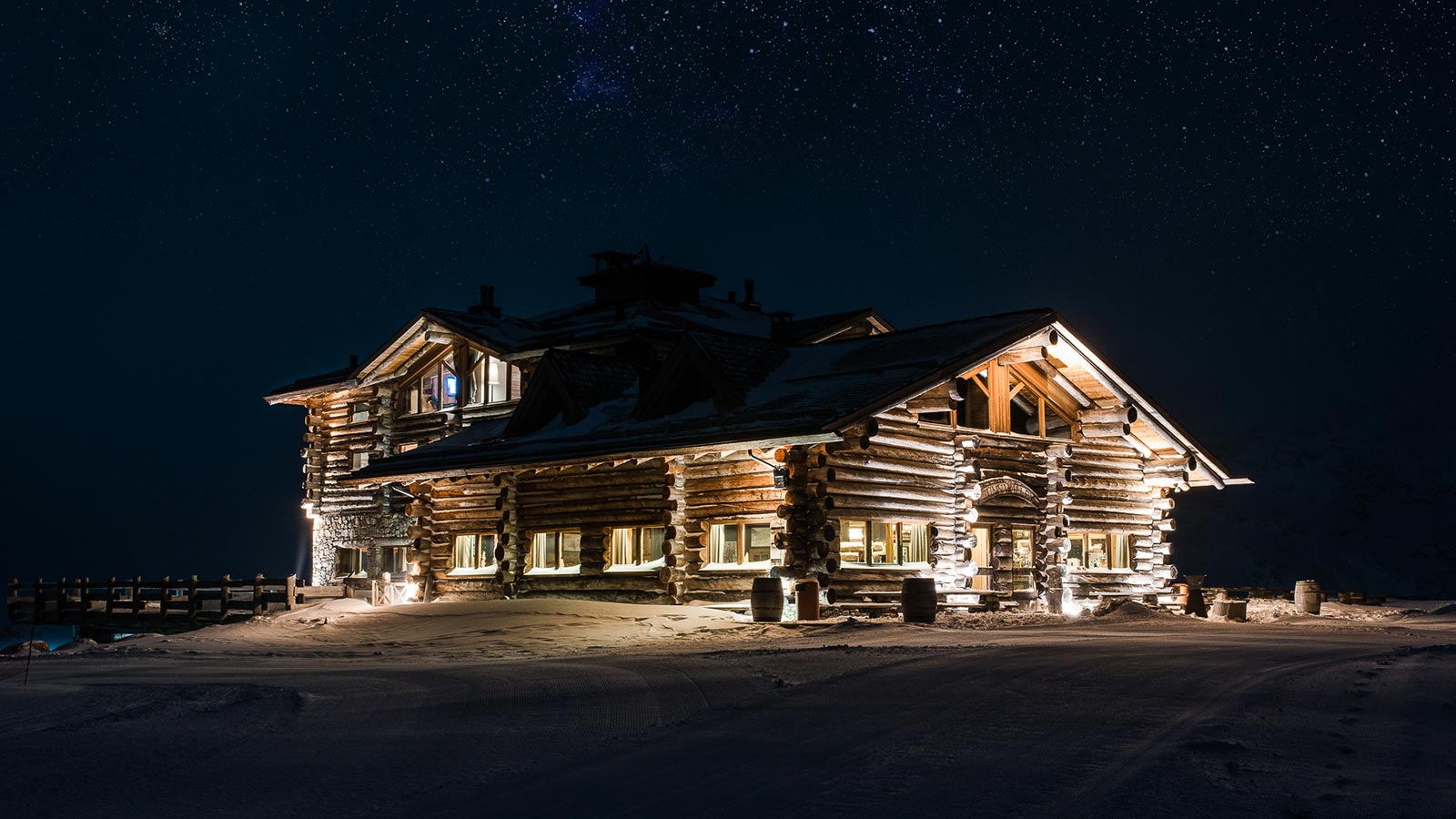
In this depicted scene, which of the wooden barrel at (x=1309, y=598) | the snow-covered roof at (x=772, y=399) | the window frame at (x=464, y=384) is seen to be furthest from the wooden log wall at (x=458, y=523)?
the wooden barrel at (x=1309, y=598)

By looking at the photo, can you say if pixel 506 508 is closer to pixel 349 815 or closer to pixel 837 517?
pixel 837 517

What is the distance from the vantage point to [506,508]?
3291cm

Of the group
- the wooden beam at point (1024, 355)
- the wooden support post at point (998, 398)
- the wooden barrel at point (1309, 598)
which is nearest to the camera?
the wooden beam at point (1024, 355)

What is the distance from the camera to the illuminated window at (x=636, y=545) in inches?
1177

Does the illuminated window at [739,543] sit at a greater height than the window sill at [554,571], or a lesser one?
greater

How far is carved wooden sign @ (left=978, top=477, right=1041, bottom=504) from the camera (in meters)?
30.3

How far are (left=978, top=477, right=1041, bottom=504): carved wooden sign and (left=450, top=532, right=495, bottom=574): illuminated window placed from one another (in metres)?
12.9

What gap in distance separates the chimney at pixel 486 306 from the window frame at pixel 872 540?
756 inches

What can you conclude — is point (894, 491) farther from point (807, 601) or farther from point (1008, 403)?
point (1008, 403)

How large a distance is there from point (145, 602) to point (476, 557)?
8.70 m

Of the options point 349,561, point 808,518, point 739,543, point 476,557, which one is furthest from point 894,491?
point 349,561

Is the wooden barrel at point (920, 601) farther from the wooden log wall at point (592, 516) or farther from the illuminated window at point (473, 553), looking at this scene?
the illuminated window at point (473, 553)

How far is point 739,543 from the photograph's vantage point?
92.6ft

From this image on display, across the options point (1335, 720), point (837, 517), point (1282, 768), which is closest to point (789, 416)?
point (837, 517)
